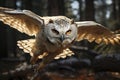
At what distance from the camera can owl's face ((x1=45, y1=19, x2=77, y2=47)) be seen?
5.50m

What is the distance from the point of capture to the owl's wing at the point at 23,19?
6.11 metres

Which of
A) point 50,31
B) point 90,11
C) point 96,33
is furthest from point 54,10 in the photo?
point 50,31

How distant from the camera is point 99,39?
8.07 metres

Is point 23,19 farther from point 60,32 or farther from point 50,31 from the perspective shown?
point 60,32

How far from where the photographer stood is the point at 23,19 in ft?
21.5

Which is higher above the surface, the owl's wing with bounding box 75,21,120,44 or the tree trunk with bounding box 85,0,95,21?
the owl's wing with bounding box 75,21,120,44

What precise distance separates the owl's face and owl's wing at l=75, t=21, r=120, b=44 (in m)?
0.95

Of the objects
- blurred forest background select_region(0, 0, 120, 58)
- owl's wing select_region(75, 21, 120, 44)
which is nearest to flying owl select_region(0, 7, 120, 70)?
owl's wing select_region(75, 21, 120, 44)

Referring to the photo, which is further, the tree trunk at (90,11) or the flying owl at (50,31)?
the tree trunk at (90,11)

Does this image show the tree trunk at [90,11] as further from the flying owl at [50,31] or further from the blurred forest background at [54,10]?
the flying owl at [50,31]

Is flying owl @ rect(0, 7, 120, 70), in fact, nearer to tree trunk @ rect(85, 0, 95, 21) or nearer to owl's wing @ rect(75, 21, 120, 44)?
owl's wing @ rect(75, 21, 120, 44)

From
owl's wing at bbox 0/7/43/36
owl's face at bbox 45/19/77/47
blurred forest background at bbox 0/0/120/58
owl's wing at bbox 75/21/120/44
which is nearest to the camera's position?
owl's face at bbox 45/19/77/47

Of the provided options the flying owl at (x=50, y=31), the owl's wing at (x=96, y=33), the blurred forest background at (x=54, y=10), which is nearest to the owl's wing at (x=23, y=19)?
the flying owl at (x=50, y=31)

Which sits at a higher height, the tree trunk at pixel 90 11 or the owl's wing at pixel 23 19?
the owl's wing at pixel 23 19
